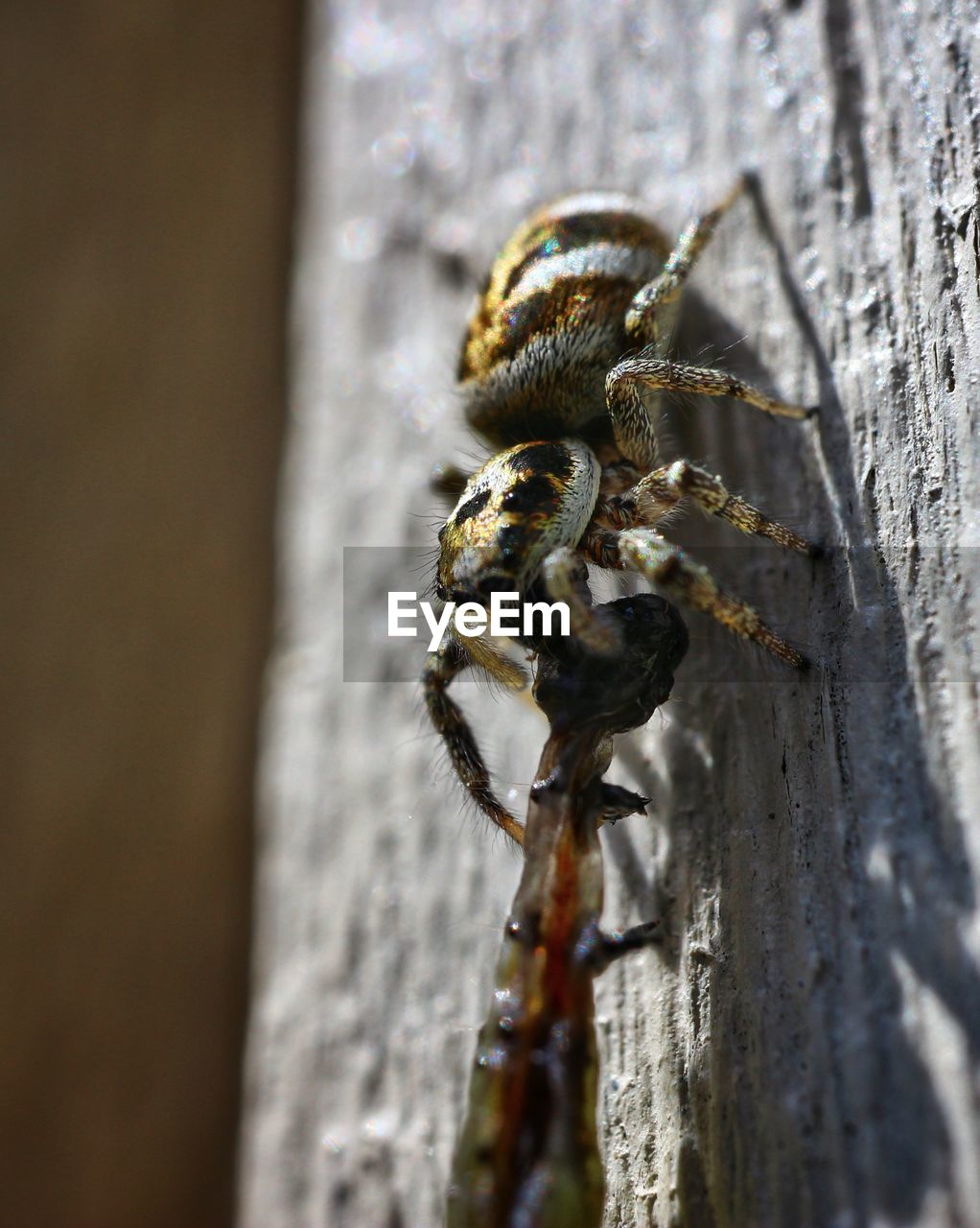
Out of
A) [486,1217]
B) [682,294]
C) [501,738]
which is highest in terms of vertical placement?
[682,294]

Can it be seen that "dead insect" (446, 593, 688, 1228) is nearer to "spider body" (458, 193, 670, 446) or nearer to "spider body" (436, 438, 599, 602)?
"spider body" (436, 438, 599, 602)

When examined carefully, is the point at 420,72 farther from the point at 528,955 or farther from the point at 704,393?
the point at 528,955

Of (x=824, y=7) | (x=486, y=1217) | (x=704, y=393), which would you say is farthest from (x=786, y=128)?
(x=486, y=1217)

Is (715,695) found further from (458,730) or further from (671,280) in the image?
(671,280)

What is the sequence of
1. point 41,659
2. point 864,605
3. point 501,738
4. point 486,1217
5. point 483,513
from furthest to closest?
1. point 41,659
2. point 501,738
3. point 483,513
4. point 864,605
5. point 486,1217

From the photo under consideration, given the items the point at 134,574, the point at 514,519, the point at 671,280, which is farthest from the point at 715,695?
the point at 134,574
